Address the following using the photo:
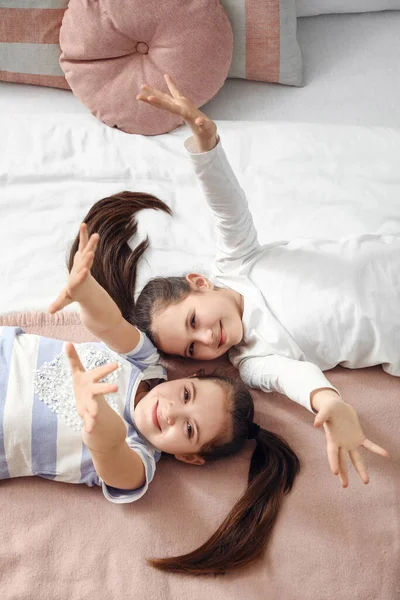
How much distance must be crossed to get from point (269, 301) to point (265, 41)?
Result: 726 millimetres

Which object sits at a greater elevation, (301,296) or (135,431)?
(301,296)

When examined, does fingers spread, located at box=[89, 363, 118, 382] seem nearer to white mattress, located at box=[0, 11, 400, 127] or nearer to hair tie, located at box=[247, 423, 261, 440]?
hair tie, located at box=[247, 423, 261, 440]

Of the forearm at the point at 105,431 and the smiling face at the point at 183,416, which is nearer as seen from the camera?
the forearm at the point at 105,431

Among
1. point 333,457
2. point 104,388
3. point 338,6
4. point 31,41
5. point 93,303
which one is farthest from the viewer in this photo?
point 338,6

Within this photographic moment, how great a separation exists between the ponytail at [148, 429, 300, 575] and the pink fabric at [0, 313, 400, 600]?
0.06 feet

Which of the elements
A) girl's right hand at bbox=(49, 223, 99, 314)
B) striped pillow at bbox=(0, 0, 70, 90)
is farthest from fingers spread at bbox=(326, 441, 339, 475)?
striped pillow at bbox=(0, 0, 70, 90)

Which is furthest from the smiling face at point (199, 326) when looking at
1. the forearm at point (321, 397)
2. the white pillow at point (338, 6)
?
the white pillow at point (338, 6)

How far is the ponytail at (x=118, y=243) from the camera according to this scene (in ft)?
4.36

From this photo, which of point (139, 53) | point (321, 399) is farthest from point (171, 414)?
point (139, 53)

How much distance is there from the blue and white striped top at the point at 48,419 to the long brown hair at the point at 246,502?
132mm

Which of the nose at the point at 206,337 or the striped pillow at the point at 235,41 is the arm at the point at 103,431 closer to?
the nose at the point at 206,337

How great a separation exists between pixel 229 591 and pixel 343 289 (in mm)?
561

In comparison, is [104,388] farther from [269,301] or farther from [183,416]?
[269,301]

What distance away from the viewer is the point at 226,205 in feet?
4.01
